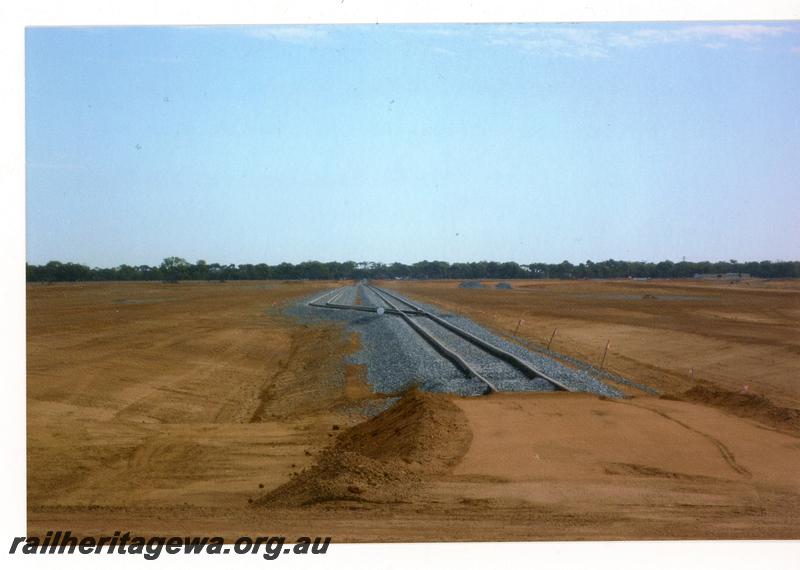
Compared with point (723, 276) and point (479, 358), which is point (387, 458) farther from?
point (723, 276)

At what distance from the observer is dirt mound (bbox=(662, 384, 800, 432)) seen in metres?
13.5

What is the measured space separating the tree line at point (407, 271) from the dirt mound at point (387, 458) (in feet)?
195

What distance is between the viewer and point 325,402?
58.1ft

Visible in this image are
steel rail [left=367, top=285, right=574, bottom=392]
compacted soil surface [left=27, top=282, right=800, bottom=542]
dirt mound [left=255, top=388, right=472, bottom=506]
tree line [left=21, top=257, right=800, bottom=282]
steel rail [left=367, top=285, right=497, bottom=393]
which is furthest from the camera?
tree line [left=21, top=257, right=800, bottom=282]

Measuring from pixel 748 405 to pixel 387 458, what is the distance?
776 cm

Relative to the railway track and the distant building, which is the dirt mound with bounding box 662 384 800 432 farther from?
the distant building

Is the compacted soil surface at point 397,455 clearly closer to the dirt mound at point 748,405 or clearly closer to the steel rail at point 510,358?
the dirt mound at point 748,405

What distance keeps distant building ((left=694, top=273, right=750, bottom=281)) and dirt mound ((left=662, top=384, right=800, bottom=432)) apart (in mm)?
89735

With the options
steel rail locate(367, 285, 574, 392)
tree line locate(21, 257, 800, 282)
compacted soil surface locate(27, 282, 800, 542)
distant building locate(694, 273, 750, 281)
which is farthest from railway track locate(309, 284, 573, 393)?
distant building locate(694, 273, 750, 281)

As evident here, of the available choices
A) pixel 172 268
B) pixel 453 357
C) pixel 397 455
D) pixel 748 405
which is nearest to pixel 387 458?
pixel 397 455

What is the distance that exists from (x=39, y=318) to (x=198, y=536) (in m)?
39.1

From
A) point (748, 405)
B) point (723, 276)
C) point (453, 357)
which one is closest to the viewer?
point (748, 405)

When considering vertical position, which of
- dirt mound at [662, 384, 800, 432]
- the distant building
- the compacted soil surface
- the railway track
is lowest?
the compacted soil surface

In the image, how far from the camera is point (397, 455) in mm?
11375
